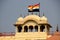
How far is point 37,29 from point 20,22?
2.55 meters

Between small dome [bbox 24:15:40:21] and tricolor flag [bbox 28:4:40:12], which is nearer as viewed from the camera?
small dome [bbox 24:15:40:21]

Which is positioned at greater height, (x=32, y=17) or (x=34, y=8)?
(x=34, y=8)

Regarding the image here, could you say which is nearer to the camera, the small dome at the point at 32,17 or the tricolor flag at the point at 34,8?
the small dome at the point at 32,17

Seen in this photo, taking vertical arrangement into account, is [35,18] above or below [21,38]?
above

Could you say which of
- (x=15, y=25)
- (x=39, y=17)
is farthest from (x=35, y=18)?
(x=15, y=25)

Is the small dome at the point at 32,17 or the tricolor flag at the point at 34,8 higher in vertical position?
the tricolor flag at the point at 34,8

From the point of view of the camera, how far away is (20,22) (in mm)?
36562

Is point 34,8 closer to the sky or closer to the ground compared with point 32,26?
closer to the sky

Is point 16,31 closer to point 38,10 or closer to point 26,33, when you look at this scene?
point 26,33

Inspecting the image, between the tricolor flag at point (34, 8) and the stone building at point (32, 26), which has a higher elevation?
the tricolor flag at point (34, 8)

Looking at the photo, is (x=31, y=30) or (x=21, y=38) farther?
(x=31, y=30)

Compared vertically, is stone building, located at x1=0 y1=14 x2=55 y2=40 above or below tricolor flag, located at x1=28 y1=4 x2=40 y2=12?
below

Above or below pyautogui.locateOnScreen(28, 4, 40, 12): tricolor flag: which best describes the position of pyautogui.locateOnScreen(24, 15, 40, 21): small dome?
below

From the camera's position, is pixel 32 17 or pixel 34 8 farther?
pixel 34 8
